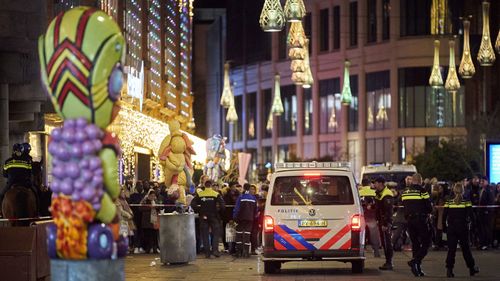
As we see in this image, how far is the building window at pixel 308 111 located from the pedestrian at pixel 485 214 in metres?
59.1

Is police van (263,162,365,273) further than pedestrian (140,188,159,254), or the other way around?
pedestrian (140,188,159,254)

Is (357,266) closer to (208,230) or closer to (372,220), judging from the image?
(372,220)

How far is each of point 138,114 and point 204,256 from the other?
30.7ft

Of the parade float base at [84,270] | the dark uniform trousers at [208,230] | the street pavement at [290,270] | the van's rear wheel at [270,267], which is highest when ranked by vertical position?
the parade float base at [84,270]

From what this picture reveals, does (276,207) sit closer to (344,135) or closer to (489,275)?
(489,275)

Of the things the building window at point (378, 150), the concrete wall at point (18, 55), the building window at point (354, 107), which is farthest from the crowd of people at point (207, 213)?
the building window at point (354, 107)

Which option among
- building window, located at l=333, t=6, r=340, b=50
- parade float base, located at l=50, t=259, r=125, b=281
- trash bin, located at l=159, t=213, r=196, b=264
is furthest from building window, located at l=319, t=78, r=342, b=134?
parade float base, located at l=50, t=259, r=125, b=281

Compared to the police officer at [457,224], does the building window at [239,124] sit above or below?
above

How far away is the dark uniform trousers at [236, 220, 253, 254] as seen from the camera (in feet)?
96.9

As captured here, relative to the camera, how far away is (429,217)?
26484 millimetres

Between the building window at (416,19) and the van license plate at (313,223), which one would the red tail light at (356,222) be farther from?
the building window at (416,19)

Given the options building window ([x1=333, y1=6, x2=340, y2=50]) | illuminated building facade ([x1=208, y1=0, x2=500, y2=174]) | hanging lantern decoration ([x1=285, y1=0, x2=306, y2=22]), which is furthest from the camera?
building window ([x1=333, y1=6, x2=340, y2=50])

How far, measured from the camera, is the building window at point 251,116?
100m

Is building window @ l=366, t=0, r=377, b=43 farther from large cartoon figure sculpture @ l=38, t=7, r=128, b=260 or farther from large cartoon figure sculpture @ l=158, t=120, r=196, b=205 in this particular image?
large cartoon figure sculpture @ l=38, t=7, r=128, b=260
